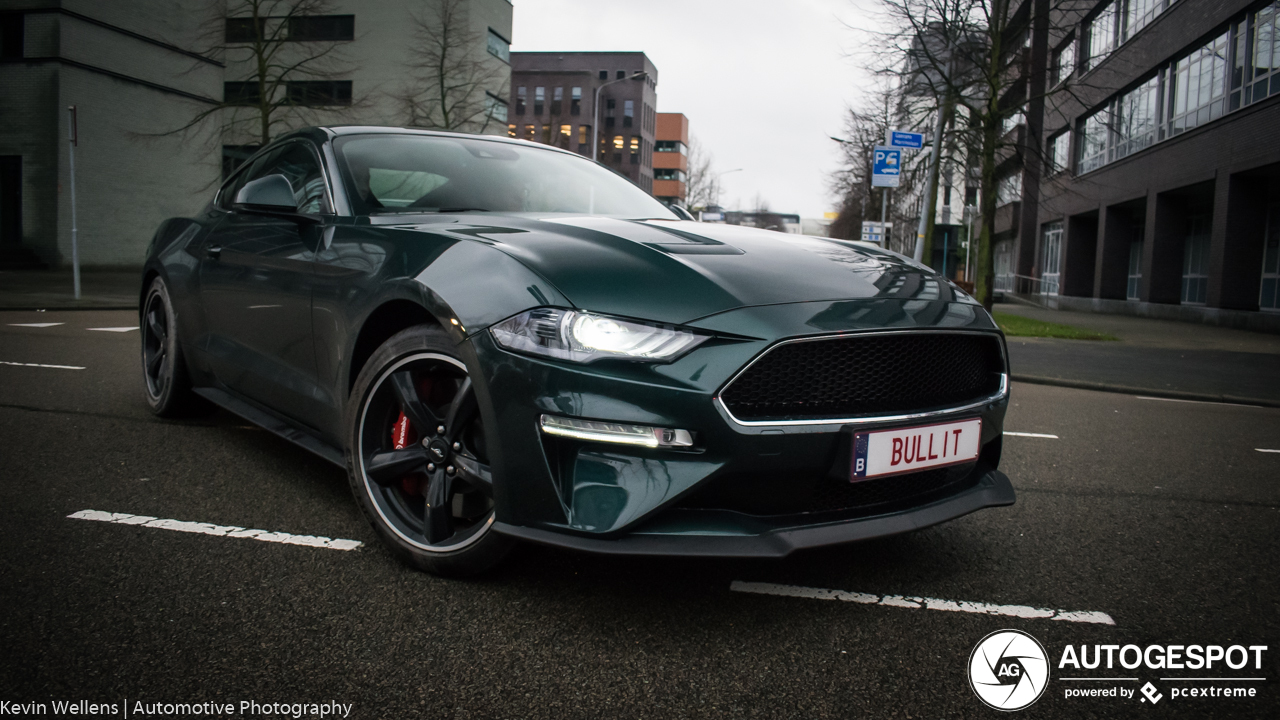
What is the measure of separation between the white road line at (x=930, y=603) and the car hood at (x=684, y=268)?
878 millimetres

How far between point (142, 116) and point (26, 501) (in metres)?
26.2

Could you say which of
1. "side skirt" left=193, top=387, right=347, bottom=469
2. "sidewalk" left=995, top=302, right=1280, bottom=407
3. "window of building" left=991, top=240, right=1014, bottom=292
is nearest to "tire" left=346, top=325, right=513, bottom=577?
"side skirt" left=193, top=387, right=347, bottom=469

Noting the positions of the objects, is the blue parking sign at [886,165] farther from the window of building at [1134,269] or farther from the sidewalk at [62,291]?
the sidewalk at [62,291]

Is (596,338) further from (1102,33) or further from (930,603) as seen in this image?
(1102,33)

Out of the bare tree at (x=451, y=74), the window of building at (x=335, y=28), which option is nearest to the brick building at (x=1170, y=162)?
the bare tree at (x=451, y=74)

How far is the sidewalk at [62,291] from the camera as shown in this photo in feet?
42.2

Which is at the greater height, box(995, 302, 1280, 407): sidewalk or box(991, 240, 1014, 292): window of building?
box(991, 240, 1014, 292): window of building

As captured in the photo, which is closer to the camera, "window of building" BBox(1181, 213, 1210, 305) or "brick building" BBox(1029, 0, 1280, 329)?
"brick building" BBox(1029, 0, 1280, 329)

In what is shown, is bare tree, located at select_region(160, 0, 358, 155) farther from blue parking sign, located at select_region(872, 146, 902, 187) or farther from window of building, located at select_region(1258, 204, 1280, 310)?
window of building, located at select_region(1258, 204, 1280, 310)

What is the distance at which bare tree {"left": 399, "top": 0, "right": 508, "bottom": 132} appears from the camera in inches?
1087

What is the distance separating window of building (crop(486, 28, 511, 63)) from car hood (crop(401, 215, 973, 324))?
131 ft

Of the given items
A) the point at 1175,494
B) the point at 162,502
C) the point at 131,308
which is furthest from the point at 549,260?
the point at 131,308

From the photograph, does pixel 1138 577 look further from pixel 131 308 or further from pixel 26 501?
pixel 131 308

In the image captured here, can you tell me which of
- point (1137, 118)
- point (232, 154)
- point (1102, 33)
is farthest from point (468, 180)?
point (1102, 33)
